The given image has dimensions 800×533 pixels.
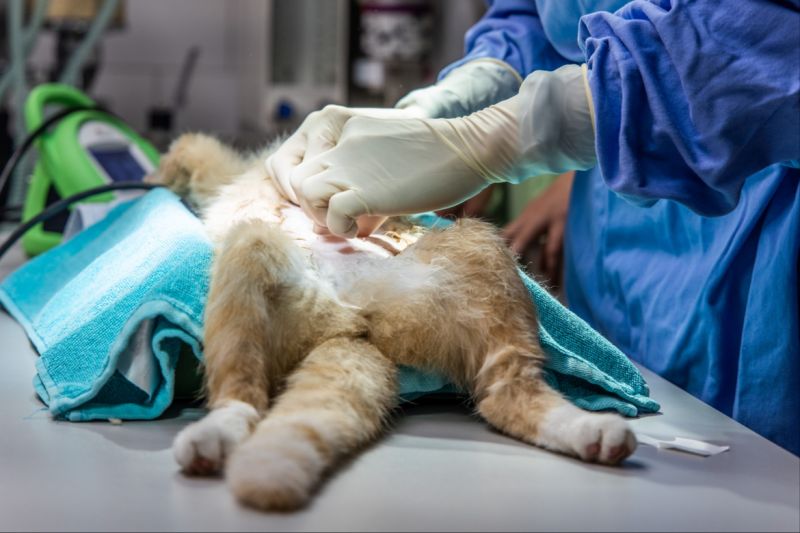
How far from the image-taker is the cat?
746mm

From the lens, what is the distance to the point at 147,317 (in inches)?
33.6

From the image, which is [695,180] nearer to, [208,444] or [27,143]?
[208,444]

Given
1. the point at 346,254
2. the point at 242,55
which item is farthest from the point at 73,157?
Answer: the point at 242,55

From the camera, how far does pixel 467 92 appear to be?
130cm

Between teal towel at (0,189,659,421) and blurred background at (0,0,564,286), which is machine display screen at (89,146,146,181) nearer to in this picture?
blurred background at (0,0,564,286)

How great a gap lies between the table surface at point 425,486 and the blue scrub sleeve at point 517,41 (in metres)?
0.69

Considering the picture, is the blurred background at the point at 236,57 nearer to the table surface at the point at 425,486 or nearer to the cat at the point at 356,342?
the cat at the point at 356,342

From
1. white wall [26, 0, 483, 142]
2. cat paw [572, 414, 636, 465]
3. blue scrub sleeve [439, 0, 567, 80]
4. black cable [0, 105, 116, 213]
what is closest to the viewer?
cat paw [572, 414, 636, 465]

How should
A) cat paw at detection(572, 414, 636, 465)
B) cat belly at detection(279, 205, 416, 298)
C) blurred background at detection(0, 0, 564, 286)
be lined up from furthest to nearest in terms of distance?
blurred background at detection(0, 0, 564, 286) < cat belly at detection(279, 205, 416, 298) < cat paw at detection(572, 414, 636, 465)

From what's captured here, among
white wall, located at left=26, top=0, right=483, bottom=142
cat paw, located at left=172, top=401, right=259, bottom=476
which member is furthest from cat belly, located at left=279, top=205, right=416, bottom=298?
white wall, located at left=26, top=0, right=483, bottom=142

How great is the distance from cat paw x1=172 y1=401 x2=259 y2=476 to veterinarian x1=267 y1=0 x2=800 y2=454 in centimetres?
30

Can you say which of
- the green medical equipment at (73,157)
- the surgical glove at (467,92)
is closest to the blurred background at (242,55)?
the green medical equipment at (73,157)

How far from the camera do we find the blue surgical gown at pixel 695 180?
84cm

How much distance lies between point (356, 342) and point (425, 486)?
23 cm
